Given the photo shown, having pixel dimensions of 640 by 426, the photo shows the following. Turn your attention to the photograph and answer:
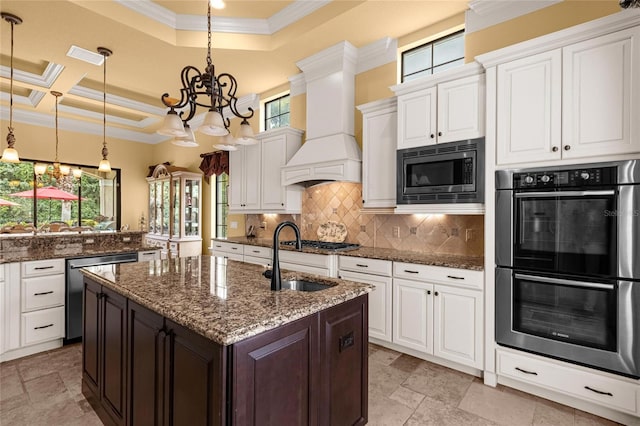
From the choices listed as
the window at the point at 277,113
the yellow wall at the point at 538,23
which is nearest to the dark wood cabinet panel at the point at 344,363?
the yellow wall at the point at 538,23

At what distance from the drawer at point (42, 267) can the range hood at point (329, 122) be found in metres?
2.53

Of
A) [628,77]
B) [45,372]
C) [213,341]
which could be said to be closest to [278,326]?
[213,341]

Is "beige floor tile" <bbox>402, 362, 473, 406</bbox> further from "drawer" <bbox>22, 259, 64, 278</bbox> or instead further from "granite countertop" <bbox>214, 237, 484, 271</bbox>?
"drawer" <bbox>22, 259, 64, 278</bbox>

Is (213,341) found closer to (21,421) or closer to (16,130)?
(21,421)

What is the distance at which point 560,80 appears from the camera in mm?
2150

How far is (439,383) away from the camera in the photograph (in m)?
2.48

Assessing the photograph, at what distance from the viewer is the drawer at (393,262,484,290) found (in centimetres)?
248

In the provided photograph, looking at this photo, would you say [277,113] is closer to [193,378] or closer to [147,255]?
[147,255]

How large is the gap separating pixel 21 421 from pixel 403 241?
329 cm

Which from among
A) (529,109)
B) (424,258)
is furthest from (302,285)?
(529,109)

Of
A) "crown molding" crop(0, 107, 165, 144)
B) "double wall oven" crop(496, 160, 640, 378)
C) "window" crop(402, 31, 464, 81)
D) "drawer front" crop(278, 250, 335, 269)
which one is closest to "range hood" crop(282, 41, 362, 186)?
"window" crop(402, 31, 464, 81)

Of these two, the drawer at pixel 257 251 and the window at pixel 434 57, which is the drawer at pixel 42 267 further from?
the window at pixel 434 57

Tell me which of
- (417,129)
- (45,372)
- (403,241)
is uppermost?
(417,129)

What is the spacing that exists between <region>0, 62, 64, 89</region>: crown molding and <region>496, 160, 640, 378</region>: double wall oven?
5.58m
